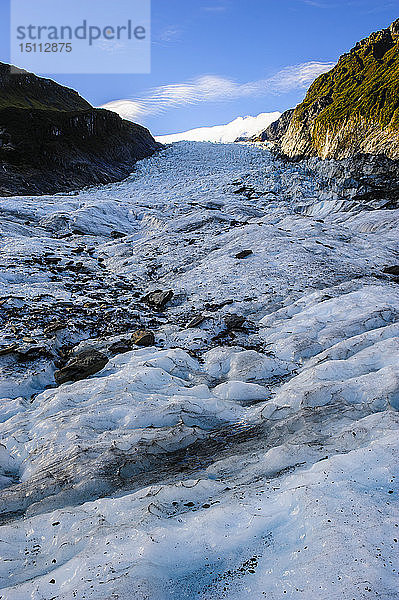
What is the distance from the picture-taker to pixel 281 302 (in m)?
11.4

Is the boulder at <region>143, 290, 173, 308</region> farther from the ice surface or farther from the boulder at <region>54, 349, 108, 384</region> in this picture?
the boulder at <region>54, 349, 108, 384</region>

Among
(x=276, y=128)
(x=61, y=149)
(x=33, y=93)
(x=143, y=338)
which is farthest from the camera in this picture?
(x=276, y=128)

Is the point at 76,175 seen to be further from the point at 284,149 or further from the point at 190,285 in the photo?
the point at 284,149

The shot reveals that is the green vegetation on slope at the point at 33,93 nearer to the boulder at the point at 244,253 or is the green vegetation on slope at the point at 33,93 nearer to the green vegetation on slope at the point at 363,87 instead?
the green vegetation on slope at the point at 363,87

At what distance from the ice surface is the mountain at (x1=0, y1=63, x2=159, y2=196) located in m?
18.8

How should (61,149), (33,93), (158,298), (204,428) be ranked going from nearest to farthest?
(204,428)
(158,298)
(61,149)
(33,93)

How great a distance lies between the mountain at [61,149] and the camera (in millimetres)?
31172

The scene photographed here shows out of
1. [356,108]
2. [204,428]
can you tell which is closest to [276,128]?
[356,108]

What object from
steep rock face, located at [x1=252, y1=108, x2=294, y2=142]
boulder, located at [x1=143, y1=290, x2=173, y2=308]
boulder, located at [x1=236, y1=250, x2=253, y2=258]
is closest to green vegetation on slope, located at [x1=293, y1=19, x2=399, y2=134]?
boulder, located at [x1=236, y1=250, x2=253, y2=258]

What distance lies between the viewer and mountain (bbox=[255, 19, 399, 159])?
30047mm

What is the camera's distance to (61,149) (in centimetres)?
3669

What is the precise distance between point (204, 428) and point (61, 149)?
38.3m

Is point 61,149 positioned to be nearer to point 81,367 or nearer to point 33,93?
point 81,367

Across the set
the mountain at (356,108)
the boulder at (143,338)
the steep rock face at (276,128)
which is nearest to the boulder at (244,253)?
the boulder at (143,338)
